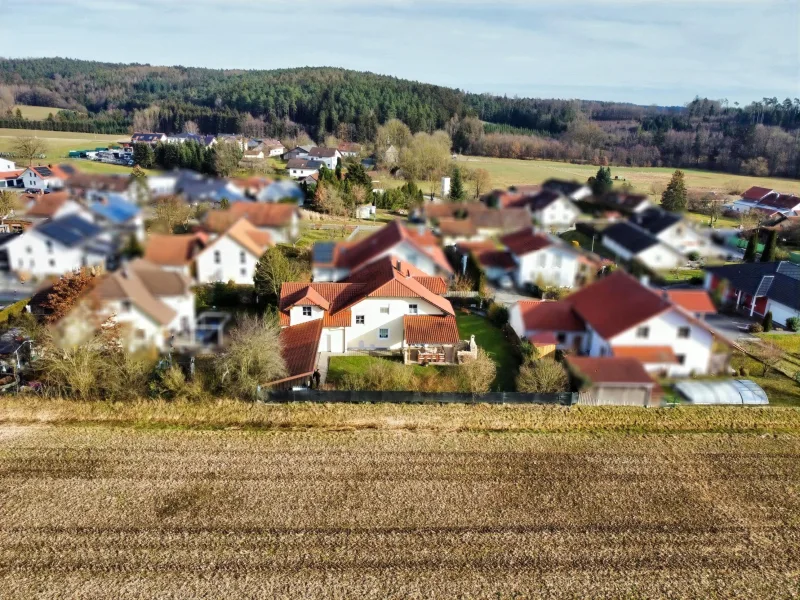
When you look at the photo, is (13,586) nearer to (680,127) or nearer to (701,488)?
(701,488)

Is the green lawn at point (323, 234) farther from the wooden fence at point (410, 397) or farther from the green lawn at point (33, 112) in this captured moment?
the green lawn at point (33, 112)

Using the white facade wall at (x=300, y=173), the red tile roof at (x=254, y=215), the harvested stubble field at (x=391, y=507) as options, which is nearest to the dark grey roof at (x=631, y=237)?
the harvested stubble field at (x=391, y=507)

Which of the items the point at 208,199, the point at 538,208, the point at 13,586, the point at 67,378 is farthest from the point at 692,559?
the point at 67,378

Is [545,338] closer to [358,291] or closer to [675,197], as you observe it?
[675,197]

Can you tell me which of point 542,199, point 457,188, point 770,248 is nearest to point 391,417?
point 457,188

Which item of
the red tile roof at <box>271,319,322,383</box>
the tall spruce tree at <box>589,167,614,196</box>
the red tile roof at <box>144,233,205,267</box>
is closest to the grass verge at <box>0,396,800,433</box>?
the red tile roof at <box>271,319,322,383</box>
